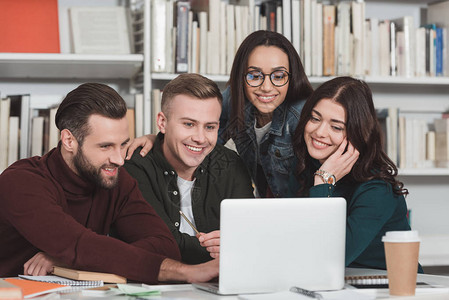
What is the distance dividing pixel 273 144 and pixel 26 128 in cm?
110

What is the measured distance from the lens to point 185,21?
282 centimetres

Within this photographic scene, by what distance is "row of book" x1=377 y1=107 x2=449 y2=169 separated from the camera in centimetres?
310

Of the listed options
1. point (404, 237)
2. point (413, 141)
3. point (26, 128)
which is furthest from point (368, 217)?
point (26, 128)

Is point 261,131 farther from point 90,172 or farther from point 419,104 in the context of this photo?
point 419,104

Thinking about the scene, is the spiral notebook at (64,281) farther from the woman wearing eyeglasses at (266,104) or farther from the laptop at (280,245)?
the woman wearing eyeglasses at (266,104)

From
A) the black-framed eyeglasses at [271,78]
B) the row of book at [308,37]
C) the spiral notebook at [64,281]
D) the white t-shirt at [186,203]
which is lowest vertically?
the spiral notebook at [64,281]

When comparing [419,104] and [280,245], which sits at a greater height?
[419,104]

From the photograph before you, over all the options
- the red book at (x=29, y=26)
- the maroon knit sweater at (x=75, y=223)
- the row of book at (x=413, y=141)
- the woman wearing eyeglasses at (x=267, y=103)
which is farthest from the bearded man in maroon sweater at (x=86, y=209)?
the row of book at (x=413, y=141)

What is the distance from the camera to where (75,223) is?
1.58 m

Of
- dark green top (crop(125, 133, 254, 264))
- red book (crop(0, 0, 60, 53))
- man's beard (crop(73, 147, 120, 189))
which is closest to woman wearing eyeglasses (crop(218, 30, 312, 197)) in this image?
dark green top (crop(125, 133, 254, 264))

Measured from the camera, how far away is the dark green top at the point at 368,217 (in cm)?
173

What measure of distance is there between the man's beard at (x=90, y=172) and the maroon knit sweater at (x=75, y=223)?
0.02 meters

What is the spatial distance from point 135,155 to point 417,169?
1.54 metres

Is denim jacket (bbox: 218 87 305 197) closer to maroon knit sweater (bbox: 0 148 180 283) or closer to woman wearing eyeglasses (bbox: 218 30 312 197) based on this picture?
woman wearing eyeglasses (bbox: 218 30 312 197)
